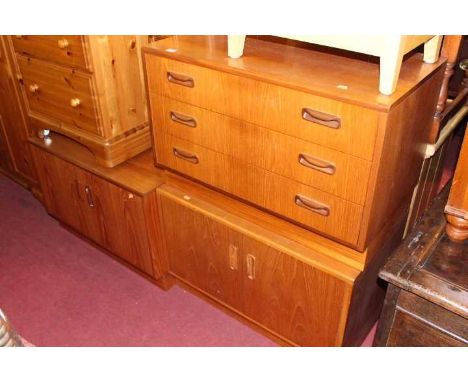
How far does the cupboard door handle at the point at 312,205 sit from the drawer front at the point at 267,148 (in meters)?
0.06

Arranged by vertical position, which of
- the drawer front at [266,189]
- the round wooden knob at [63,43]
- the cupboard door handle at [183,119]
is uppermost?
the round wooden knob at [63,43]

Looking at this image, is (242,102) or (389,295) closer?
(389,295)

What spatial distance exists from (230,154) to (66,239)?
56.5 inches

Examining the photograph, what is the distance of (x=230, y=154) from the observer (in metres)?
1.59

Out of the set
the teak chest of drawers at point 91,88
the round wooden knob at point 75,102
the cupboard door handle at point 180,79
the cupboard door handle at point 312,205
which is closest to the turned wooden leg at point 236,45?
the cupboard door handle at point 180,79

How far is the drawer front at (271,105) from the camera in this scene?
4.03ft

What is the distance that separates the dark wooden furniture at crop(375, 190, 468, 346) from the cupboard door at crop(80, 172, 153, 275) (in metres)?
1.11

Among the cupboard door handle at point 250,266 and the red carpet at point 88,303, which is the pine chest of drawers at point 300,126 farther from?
the red carpet at point 88,303

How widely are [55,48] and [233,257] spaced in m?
1.17

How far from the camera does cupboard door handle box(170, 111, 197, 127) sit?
5.36ft

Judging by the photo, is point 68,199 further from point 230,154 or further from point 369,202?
point 369,202

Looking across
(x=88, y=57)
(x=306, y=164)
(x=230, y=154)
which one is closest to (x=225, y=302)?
(x=230, y=154)

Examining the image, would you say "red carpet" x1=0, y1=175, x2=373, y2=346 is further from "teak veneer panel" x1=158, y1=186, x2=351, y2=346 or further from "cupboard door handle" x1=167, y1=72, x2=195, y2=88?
"cupboard door handle" x1=167, y1=72, x2=195, y2=88
